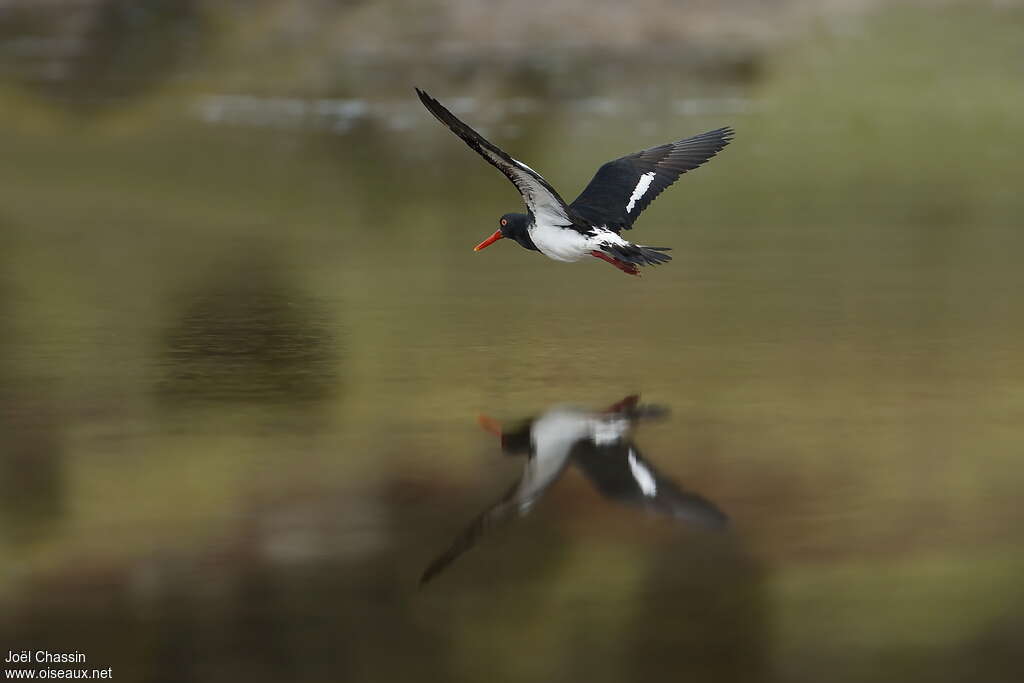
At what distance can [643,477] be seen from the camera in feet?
26.3

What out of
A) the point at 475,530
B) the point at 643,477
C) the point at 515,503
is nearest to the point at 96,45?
the point at 643,477

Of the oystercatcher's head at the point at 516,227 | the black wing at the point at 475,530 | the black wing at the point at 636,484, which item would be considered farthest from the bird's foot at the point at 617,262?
the black wing at the point at 475,530

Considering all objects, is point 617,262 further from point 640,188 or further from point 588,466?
point 588,466

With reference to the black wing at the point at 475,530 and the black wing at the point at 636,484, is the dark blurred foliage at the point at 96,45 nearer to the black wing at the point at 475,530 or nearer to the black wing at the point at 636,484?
the black wing at the point at 636,484

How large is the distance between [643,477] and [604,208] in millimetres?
3816

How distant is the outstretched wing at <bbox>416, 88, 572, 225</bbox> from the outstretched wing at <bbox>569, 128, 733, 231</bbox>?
0.96 ft

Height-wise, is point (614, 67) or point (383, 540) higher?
point (614, 67)

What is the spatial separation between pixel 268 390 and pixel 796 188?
44.6ft

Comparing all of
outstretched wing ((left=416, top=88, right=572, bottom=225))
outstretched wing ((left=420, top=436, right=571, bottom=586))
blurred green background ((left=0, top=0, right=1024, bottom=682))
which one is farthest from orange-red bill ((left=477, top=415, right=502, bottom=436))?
outstretched wing ((left=416, top=88, right=572, bottom=225))

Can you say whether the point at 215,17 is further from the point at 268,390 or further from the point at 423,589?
the point at 423,589

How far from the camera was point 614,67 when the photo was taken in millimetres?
29062

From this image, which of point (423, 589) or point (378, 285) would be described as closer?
point (423, 589)

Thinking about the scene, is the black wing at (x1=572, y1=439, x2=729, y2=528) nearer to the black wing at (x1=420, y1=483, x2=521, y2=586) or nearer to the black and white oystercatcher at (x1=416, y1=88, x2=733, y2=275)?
the black wing at (x1=420, y1=483, x2=521, y2=586)

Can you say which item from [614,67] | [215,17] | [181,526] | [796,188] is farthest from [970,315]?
[215,17]
